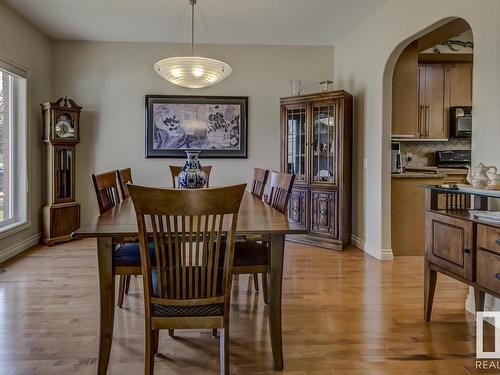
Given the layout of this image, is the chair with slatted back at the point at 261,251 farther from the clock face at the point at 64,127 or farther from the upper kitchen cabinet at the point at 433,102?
the upper kitchen cabinet at the point at 433,102

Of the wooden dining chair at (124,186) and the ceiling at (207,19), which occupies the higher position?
the ceiling at (207,19)

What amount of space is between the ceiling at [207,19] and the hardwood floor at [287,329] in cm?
269

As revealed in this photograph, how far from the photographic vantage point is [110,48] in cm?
553

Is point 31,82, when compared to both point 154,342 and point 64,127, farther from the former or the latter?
point 154,342

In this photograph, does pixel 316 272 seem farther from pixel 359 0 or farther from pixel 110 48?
pixel 110 48

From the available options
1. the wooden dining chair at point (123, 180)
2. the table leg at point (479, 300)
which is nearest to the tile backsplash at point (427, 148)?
the table leg at point (479, 300)

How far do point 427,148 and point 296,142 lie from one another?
195 cm

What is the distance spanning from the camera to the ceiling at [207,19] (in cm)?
418

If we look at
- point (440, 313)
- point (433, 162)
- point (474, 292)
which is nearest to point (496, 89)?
point (474, 292)

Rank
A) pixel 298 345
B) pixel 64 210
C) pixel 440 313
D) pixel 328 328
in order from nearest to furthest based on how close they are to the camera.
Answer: pixel 298 345 → pixel 328 328 → pixel 440 313 → pixel 64 210

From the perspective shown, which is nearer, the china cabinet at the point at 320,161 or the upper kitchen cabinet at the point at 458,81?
the china cabinet at the point at 320,161

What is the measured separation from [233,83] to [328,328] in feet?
12.9

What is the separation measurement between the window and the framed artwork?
152cm

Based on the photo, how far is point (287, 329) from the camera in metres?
2.55
